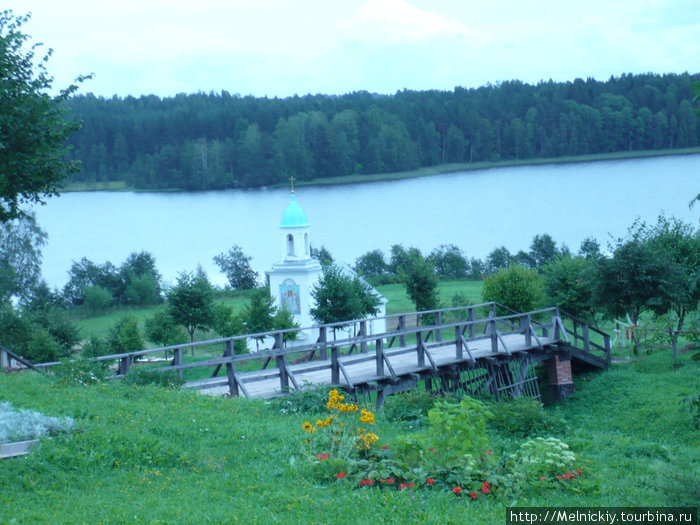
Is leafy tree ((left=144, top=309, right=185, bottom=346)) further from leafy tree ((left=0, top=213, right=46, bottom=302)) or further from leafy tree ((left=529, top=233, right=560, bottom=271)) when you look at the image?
leafy tree ((left=529, top=233, right=560, bottom=271))

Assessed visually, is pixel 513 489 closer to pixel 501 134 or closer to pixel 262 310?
pixel 262 310

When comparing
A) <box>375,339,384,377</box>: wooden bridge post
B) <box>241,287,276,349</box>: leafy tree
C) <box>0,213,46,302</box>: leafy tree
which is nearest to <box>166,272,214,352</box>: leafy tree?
<box>241,287,276,349</box>: leafy tree

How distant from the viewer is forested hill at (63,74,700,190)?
3187 inches

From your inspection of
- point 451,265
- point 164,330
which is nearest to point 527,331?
point 164,330

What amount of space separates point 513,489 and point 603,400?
35.8ft

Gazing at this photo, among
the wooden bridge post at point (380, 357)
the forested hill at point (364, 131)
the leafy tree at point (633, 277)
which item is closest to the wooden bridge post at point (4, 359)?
the wooden bridge post at point (380, 357)

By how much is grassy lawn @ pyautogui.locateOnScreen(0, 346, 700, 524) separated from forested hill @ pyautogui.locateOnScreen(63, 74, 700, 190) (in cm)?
6799

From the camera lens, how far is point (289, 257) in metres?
37.1

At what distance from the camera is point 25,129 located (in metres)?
13.2

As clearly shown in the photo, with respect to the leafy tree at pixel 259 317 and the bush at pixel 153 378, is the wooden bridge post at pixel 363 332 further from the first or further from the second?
the leafy tree at pixel 259 317

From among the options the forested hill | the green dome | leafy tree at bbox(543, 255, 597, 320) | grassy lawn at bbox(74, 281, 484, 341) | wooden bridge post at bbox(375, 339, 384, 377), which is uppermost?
the forested hill

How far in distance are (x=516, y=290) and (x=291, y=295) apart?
1128cm

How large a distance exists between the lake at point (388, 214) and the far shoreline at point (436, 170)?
2.51ft

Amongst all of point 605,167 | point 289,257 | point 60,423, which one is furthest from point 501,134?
point 60,423
